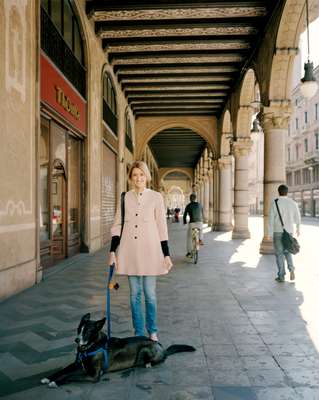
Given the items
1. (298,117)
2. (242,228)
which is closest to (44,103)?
(242,228)

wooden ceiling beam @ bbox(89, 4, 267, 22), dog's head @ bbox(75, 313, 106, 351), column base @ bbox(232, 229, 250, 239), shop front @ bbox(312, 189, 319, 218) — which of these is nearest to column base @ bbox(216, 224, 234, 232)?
column base @ bbox(232, 229, 250, 239)

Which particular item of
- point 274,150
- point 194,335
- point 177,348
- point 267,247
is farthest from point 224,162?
point 177,348

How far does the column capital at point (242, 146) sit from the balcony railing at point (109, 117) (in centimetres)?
487

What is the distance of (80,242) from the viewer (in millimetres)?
10500

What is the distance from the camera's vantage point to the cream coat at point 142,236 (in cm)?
346

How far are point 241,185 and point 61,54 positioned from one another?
9712 millimetres

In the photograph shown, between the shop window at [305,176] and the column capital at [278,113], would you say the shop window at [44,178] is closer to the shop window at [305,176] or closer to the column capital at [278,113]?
the column capital at [278,113]

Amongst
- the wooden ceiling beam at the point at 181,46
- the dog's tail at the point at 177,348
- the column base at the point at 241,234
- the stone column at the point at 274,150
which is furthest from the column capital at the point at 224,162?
the dog's tail at the point at 177,348

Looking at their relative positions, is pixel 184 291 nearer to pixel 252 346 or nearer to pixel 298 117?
pixel 252 346

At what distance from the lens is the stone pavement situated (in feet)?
9.18

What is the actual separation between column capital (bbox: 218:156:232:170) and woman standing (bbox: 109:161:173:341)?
682 inches

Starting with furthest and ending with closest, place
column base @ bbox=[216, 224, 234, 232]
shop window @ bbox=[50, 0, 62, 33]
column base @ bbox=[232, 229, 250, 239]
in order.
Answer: column base @ bbox=[216, 224, 234, 232] → column base @ bbox=[232, 229, 250, 239] → shop window @ bbox=[50, 0, 62, 33]

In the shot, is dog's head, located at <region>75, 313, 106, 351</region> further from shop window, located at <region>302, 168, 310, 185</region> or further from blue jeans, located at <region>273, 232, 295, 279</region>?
shop window, located at <region>302, 168, 310, 185</region>

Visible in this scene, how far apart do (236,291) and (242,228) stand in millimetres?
9923
